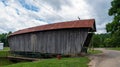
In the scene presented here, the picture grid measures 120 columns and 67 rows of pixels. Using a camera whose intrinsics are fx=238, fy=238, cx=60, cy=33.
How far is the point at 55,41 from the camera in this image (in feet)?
111

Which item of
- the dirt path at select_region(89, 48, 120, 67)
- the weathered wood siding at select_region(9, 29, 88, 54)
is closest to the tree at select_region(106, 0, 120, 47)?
the weathered wood siding at select_region(9, 29, 88, 54)

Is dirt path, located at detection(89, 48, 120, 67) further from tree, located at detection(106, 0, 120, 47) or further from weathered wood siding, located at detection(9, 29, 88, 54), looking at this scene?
tree, located at detection(106, 0, 120, 47)

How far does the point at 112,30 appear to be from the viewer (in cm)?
3825

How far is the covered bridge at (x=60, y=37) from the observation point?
30.8 m

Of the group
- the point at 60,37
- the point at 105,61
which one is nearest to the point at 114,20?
the point at 60,37

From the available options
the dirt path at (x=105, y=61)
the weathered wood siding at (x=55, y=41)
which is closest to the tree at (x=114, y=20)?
the weathered wood siding at (x=55, y=41)

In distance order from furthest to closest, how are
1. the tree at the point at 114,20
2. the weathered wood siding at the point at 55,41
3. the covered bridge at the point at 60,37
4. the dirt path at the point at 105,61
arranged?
1. the tree at the point at 114,20
2. the weathered wood siding at the point at 55,41
3. the covered bridge at the point at 60,37
4. the dirt path at the point at 105,61

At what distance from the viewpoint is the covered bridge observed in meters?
30.8

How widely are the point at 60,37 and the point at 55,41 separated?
1.18 metres

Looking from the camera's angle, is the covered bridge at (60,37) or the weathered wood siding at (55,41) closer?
the covered bridge at (60,37)

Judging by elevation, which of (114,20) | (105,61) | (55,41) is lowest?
(105,61)

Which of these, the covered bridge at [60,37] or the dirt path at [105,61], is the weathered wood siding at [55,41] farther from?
the dirt path at [105,61]

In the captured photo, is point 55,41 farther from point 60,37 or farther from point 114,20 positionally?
point 114,20

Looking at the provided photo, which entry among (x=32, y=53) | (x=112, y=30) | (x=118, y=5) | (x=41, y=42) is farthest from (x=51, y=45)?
(x=118, y=5)
